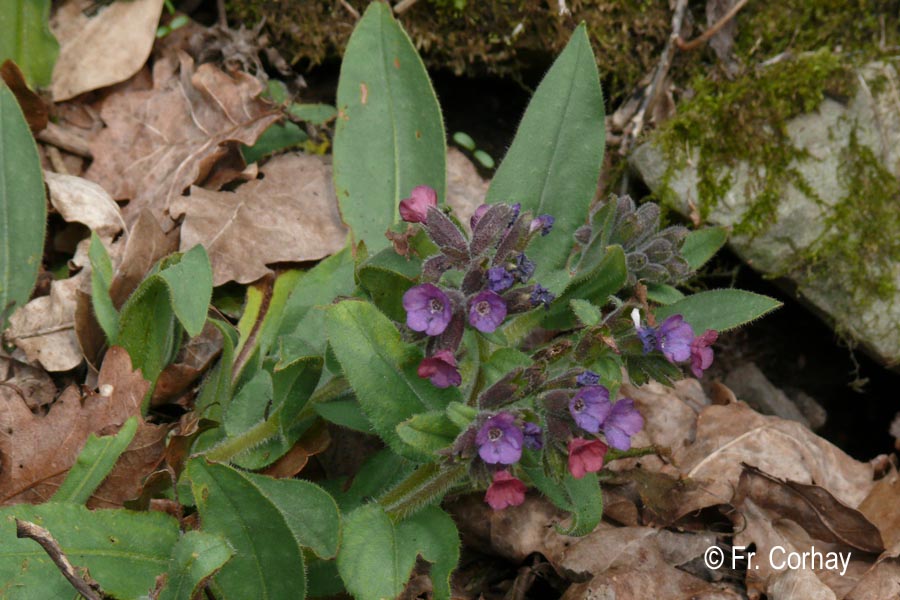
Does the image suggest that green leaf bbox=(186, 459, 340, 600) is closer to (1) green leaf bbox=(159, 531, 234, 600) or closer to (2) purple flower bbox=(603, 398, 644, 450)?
(1) green leaf bbox=(159, 531, 234, 600)

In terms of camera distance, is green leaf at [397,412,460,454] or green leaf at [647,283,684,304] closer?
green leaf at [397,412,460,454]

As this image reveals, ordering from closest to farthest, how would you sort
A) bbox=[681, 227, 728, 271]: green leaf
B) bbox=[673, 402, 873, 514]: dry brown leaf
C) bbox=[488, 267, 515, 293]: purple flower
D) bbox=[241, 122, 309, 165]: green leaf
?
1. bbox=[488, 267, 515, 293]: purple flower
2. bbox=[681, 227, 728, 271]: green leaf
3. bbox=[673, 402, 873, 514]: dry brown leaf
4. bbox=[241, 122, 309, 165]: green leaf

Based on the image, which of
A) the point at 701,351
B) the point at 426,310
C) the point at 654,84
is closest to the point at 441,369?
the point at 426,310

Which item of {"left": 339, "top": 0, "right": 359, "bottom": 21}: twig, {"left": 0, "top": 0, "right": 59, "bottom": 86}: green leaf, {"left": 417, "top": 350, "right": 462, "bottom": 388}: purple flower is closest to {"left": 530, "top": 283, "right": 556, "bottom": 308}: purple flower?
{"left": 417, "top": 350, "right": 462, "bottom": 388}: purple flower

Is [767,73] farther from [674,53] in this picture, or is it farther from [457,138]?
[457,138]

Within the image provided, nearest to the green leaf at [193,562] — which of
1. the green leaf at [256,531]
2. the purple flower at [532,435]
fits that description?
the green leaf at [256,531]

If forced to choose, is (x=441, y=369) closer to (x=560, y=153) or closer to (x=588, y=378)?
(x=588, y=378)

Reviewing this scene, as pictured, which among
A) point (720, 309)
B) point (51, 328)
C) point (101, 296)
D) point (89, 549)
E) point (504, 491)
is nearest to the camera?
point (504, 491)
